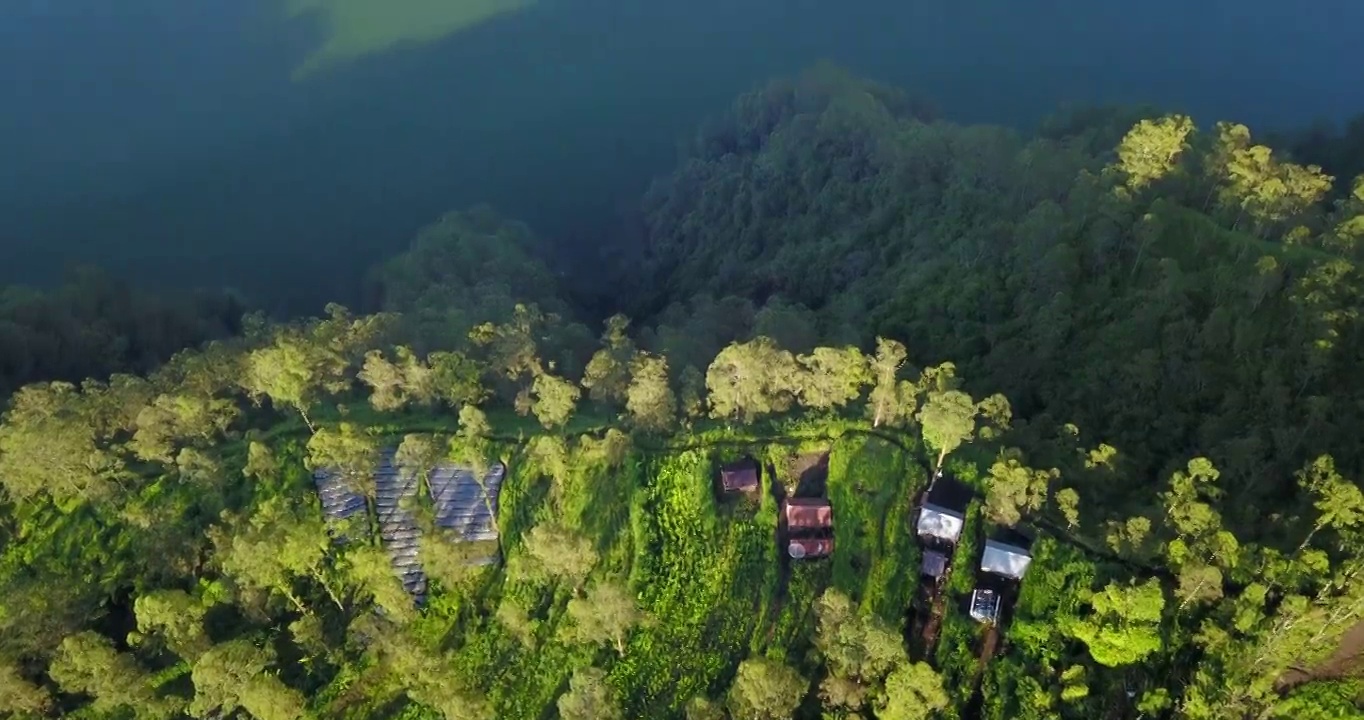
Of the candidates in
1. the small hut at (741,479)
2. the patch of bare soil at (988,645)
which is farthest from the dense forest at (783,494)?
the small hut at (741,479)

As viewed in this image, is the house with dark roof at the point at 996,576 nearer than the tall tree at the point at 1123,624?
No

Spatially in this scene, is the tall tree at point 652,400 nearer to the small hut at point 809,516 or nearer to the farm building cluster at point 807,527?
the farm building cluster at point 807,527

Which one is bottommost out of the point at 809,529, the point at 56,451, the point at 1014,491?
the point at 809,529

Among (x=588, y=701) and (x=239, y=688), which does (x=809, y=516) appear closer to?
(x=588, y=701)

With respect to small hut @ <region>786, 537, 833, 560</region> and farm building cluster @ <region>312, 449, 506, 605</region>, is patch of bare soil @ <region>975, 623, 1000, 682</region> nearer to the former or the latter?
small hut @ <region>786, 537, 833, 560</region>

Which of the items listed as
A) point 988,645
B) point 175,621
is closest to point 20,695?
point 175,621

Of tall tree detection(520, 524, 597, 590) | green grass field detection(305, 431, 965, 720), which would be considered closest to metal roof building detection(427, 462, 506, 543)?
green grass field detection(305, 431, 965, 720)
